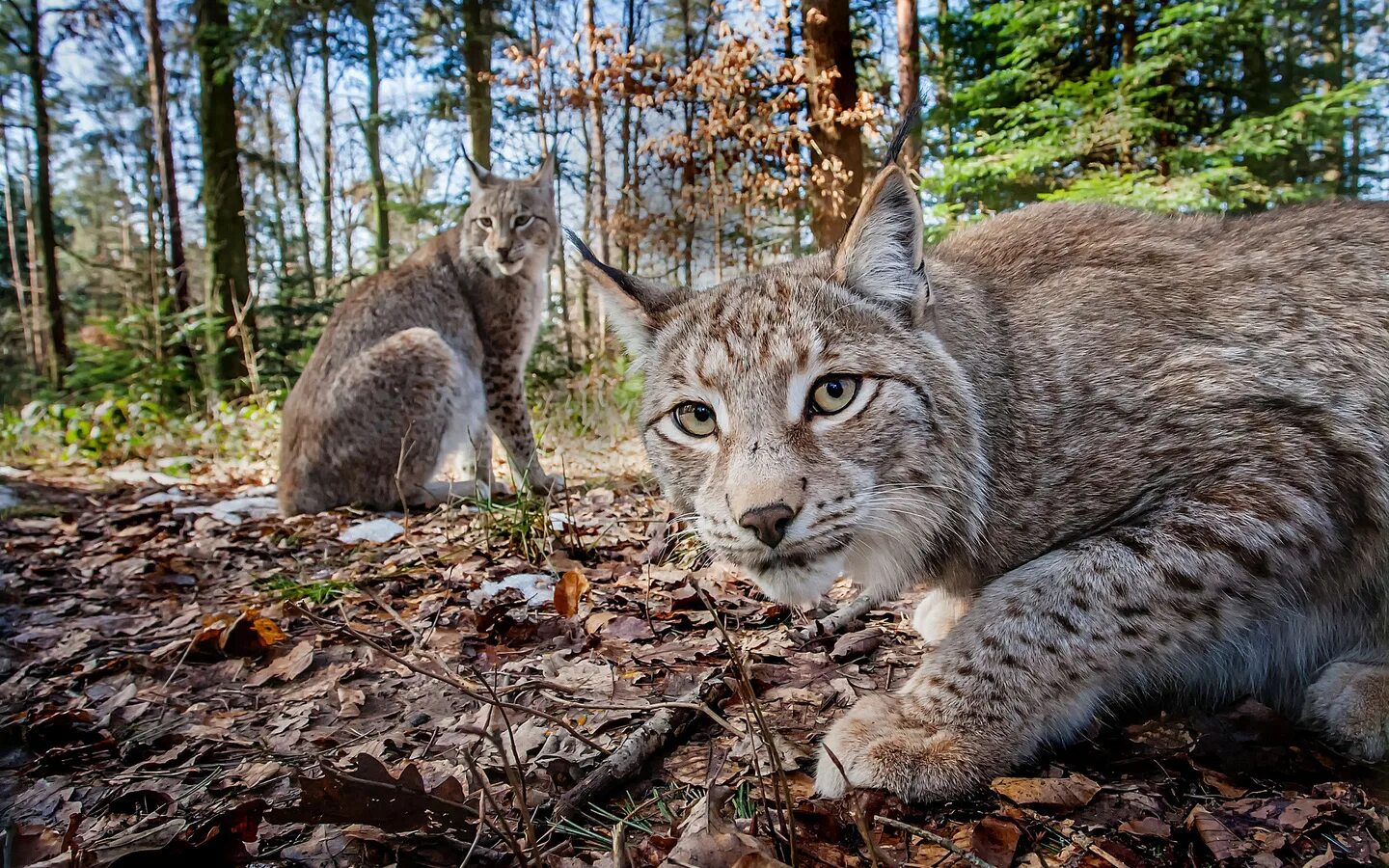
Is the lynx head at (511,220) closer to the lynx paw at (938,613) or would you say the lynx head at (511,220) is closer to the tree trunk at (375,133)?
the tree trunk at (375,133)

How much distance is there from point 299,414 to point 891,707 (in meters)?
5.24

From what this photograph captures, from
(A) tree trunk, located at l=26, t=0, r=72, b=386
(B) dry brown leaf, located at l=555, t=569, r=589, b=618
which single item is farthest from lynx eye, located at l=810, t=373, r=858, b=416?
(A) tree trunk, located at l=26, t=0, r=72, b=386

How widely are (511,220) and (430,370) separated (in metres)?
2.06

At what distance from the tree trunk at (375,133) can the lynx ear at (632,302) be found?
7175mm

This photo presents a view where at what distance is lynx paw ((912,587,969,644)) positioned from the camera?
8.29 feet

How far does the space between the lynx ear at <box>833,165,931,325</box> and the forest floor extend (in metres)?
0.99

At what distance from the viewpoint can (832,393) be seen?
221 centimetres

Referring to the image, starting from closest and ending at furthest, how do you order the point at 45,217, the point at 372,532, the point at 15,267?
1. the point at 372,532
2. the point at 45,217
3. the point at 15,267

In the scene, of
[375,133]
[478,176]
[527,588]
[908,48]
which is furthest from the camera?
[375,133]

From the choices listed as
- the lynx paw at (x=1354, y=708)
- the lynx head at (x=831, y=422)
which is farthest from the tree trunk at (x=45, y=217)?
the lynx paw at (x=1354, y=708)

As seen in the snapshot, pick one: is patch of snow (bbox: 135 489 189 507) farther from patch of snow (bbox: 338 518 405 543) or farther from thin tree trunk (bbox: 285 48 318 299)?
thin tree trunk (bbox: 285 48 318 299)

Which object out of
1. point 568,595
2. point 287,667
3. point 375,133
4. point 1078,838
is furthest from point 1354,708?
point 375,133

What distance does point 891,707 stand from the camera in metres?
1.96

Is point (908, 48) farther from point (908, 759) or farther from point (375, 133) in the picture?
point (908, 759)
